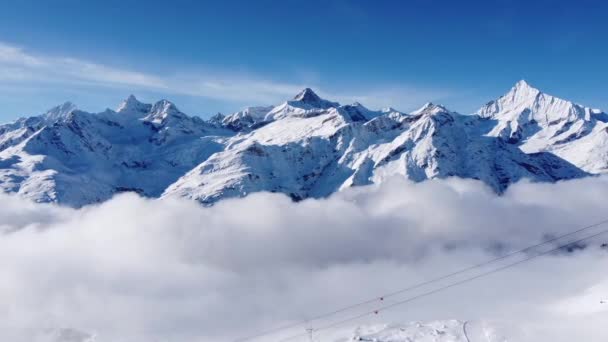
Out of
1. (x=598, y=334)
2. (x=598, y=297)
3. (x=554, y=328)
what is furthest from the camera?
(x=598, y=297)

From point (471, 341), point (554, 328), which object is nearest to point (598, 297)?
point (554, 328)

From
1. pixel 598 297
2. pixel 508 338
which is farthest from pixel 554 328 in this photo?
pixel 598 297

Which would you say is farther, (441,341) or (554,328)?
(441,341)

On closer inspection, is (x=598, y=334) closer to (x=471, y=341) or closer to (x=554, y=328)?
(x=554, y=328)

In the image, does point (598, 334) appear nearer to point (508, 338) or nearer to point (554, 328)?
point (554, 328)

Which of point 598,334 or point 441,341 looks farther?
point 441,341

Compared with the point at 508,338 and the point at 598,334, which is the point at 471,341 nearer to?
the point at 508,338

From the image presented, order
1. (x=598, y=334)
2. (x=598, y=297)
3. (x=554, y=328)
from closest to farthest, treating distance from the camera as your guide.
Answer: (x=598, y=334) → (x=554, y=328) → (x=598, y=297)

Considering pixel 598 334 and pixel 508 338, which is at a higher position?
pixel 598 334

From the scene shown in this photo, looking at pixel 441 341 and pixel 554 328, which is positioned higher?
pixel 554 328
